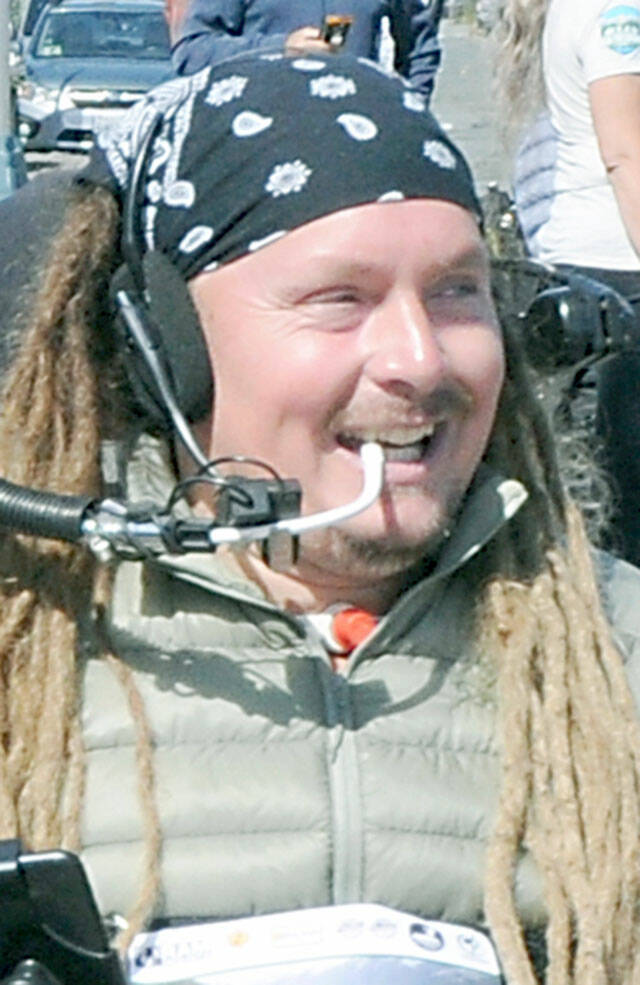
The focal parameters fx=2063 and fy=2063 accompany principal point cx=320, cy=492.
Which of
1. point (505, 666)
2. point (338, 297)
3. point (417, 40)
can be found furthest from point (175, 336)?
point (417, 40)

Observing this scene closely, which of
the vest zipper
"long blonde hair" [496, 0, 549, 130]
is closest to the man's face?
the vest zipper

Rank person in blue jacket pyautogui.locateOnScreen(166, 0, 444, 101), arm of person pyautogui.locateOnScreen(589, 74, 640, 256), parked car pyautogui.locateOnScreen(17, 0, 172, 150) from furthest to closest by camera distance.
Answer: parked car pyautogui.locateOnScreen(17, 0, 172, 150), person in blue jacket pyautogui.locateOnScreen(166, 0, 444, 101), arm of person pyautogui.locateOnScreen(589, 74, 640, 256)

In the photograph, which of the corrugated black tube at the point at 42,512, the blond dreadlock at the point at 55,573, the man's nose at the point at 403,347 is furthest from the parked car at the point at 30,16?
the corrugated black tube at the point at 42,512

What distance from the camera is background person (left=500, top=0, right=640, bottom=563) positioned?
3758 mm

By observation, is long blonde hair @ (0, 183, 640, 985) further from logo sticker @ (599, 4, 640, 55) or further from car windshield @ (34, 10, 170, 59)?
car windshield @ (34, 10, 170, 59)

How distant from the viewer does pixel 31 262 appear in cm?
A: 227

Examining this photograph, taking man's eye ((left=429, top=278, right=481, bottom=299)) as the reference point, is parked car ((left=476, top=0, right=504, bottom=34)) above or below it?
below

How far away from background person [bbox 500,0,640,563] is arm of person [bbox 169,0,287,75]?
0.72 meters

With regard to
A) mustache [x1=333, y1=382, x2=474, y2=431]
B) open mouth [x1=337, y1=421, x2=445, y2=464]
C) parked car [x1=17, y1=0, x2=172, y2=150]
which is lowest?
parked car [x1=17, y1=0, x2=172, y2=150]

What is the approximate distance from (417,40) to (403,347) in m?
3.54

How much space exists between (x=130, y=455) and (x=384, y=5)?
3038mm

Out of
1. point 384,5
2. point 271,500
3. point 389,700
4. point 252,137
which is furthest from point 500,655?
point 384,5

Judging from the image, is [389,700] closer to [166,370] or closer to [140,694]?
[140,694]

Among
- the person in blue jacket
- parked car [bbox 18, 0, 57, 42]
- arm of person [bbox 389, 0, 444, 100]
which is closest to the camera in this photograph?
the person in blue jacket
